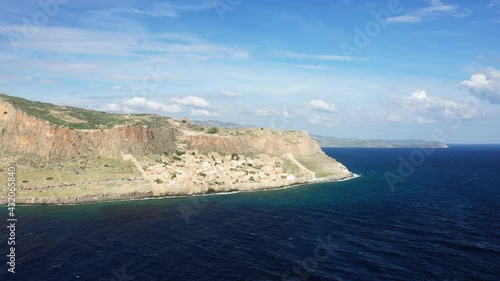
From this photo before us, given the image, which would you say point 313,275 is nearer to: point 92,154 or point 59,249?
point 59,249

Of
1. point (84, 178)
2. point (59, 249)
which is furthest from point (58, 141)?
point (59, 249)

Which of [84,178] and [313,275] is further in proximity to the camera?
[84,178]

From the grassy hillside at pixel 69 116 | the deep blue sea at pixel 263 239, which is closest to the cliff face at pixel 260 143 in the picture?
the grassy hillside at pixel 69 116

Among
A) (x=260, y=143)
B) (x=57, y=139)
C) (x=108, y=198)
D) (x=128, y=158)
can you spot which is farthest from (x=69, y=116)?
(x=260, y=143)

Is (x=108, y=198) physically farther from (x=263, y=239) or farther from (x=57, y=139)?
(x=263, y=239)

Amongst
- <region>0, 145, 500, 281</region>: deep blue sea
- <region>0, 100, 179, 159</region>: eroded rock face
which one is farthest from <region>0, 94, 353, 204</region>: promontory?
<region>0, 145, 500, 281</region>: deep blue sea

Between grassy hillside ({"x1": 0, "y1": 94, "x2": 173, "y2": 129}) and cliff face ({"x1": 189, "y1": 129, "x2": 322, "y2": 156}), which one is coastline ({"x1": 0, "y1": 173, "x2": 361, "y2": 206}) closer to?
cliff face ({"x1": 189, "y1": 129, "x2": 322, "y2": 156})
